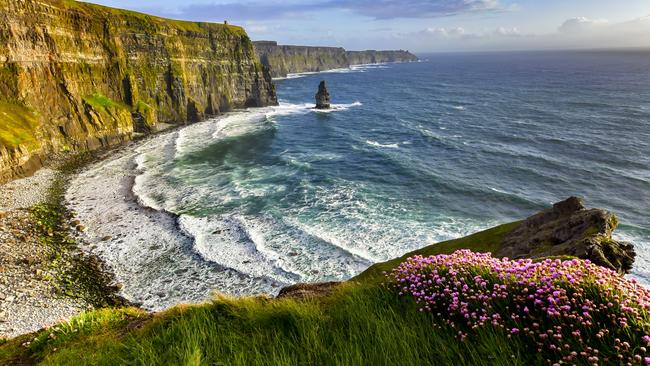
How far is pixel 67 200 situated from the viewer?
3806 centimetres

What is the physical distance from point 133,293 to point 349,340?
2217cm

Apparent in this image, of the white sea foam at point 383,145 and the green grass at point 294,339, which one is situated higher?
the green grass at point 294,339

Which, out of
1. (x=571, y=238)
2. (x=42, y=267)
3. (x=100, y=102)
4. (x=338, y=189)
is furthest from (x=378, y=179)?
(x=100, y=102)

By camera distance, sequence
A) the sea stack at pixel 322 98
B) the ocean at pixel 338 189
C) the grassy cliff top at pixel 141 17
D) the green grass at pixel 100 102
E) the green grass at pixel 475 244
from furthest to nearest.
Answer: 1. the sea stack at pixel 322 98
2. the grassy cliff top at pixel 141 17
3. the green grass at pixel 100 102
4. the ocean at pixel 338 189
5. the green grass at pixel 475 244

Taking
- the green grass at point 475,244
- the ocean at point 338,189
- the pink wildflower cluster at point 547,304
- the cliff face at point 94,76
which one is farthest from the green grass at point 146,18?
the pink wildflower cluster at point 547,304

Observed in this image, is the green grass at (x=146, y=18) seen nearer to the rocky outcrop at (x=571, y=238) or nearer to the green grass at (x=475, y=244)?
the green grass at (x=475, y=244)

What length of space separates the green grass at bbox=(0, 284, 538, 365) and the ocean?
54.3 ft

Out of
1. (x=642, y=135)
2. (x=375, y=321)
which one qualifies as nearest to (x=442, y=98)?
(x=642, y=135)

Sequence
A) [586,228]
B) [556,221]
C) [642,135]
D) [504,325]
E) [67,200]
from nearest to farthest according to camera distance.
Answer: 1. [504,325]
2. [586,228]
3. [556,221]
4. [67,200]
5. [642,135]

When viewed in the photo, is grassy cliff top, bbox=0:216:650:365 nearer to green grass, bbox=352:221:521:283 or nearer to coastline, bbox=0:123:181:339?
green grass, bbox=352:221:521:283

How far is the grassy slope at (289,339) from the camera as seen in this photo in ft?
17.1

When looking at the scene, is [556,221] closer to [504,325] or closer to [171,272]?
[504,325]

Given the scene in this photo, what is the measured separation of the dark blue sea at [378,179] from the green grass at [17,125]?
12.9m

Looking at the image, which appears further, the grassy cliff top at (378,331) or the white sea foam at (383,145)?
the white sea foam at (383,145)
